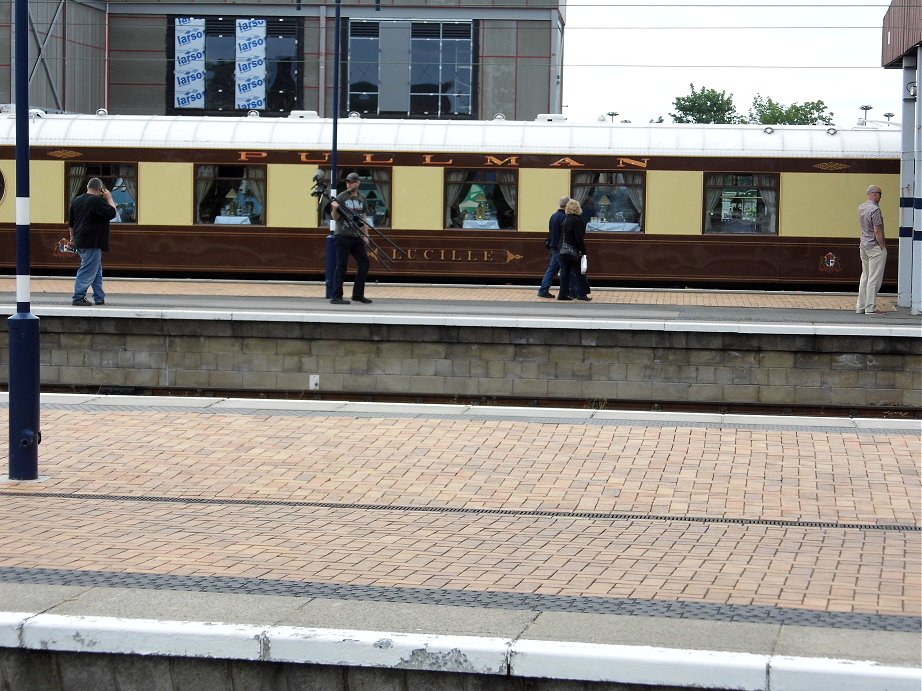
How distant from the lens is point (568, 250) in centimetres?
2202

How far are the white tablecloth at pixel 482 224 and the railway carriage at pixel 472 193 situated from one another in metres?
0.04

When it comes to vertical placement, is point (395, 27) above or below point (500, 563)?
above

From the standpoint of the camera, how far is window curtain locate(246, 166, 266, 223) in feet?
85.2

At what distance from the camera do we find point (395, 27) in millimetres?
47938

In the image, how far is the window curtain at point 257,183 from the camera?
2597 centimetres

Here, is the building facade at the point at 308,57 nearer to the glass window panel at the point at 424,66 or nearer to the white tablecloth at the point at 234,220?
the glass window panel at the point at 424,66

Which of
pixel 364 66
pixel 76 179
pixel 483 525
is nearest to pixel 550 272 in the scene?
pixel 76 179

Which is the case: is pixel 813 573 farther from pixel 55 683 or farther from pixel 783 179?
pixel 783 179

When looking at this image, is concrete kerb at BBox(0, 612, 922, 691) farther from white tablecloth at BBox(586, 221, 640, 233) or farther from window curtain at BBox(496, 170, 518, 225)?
white tablecloth at BBox(586, 221, 640, 233)

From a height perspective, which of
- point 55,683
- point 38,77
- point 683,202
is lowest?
point 55,683

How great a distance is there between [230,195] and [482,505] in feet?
61.5

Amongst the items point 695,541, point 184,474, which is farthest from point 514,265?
point 695,541

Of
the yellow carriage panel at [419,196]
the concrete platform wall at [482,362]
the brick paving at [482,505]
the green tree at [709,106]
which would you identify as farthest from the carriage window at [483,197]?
the green tree at [709,106]

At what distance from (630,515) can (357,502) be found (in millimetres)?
1573
